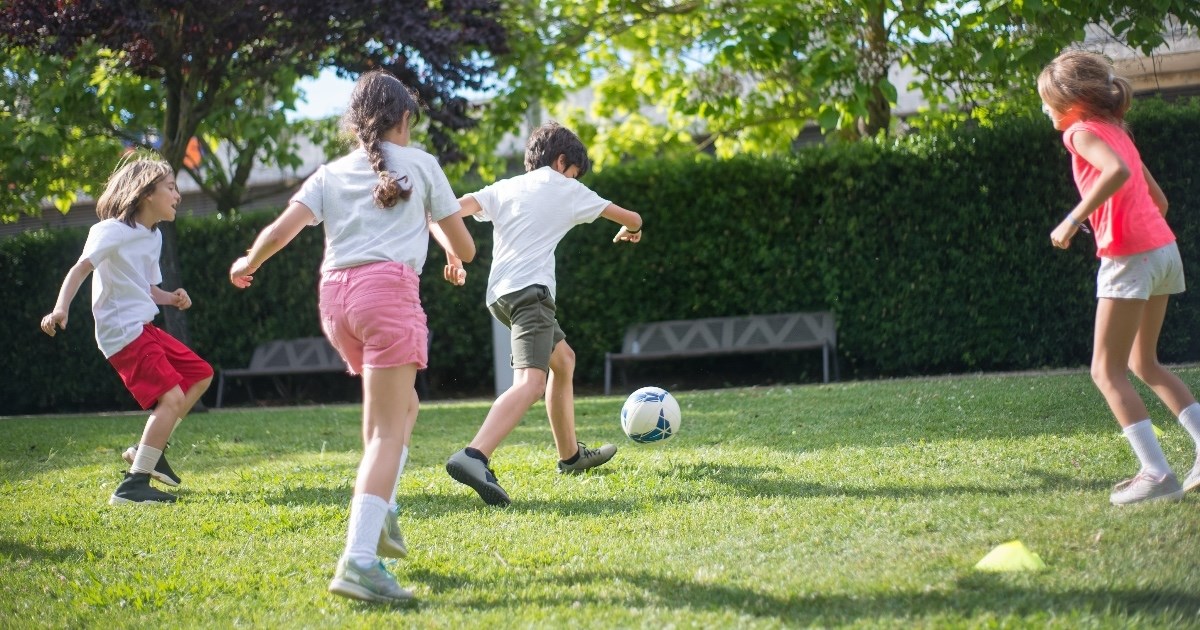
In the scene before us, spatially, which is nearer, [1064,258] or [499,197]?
[499,197]

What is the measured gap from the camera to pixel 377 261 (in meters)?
3.64

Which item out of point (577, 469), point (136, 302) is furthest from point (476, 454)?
point (136, 302)

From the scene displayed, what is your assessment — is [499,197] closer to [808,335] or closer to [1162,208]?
[1162,208]

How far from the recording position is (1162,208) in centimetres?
464

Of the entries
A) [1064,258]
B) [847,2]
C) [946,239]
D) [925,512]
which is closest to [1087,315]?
[1064,258]

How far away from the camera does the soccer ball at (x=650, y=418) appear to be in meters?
6.14

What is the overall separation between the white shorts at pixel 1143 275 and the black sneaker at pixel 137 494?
4.57m

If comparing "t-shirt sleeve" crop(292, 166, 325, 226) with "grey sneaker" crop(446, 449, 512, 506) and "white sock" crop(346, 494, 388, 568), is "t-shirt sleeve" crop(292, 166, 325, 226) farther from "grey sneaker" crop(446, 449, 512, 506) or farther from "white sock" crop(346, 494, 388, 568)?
"grey sneaker" crop(446, 449, 512, 506)

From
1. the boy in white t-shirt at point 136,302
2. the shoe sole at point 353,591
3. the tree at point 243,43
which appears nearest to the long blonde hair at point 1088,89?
the shoe sole at point 353,591

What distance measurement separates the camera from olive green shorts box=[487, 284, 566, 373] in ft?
17.1

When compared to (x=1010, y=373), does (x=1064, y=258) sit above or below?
above

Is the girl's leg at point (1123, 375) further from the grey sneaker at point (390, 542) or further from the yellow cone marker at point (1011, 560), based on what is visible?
the grey sneaker at point (390, 542)

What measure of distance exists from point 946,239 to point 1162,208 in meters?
6.70

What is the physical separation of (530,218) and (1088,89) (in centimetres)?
247
